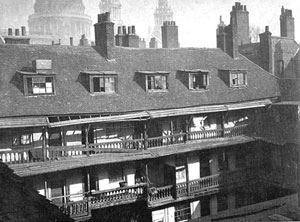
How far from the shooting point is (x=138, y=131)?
86.9ft

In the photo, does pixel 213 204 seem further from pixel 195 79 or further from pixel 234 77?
pixel 234 77

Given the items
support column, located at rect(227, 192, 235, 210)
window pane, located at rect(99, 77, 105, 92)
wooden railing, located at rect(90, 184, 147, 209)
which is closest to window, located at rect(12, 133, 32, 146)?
wooden railing, located at rect(90, 184, 147, 209)

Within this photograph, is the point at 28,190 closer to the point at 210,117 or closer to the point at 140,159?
the point at 140,159

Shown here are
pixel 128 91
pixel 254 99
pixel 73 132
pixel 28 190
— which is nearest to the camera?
pixel 28 190

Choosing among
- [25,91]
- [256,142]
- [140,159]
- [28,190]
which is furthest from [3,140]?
[256,142]

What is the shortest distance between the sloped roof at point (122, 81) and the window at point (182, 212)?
794 cm

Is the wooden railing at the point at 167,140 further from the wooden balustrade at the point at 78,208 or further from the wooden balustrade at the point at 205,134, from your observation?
the wooden balustrade at the point at 78,208


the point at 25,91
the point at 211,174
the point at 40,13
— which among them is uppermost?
the point at 40,13

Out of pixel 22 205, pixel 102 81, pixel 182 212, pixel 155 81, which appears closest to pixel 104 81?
pixel 102 81

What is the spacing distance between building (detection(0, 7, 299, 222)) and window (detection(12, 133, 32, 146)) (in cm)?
6

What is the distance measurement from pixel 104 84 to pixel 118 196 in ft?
26.6

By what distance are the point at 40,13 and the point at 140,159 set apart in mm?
69651

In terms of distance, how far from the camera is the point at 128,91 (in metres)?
26.9

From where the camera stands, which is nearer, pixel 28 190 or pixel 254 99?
pixel 28 190
